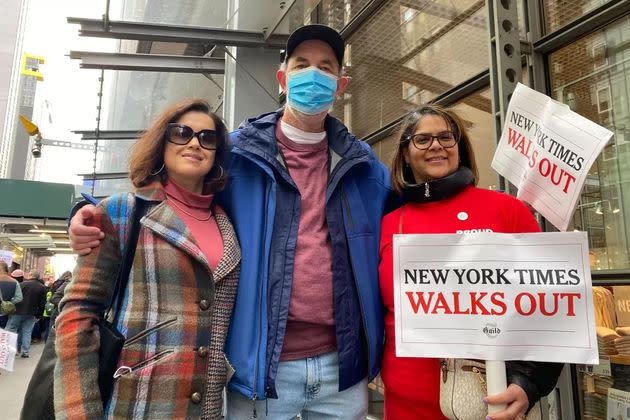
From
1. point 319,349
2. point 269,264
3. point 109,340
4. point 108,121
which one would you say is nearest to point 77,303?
point 109,340

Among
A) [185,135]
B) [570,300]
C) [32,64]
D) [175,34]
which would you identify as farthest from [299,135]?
[32,64]

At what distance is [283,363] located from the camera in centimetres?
181

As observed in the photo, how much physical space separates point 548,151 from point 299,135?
1.01m

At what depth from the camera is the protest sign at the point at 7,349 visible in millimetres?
4902

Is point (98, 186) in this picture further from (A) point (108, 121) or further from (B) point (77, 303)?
(B) point (77, 303)

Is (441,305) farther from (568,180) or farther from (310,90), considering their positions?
(310,90)

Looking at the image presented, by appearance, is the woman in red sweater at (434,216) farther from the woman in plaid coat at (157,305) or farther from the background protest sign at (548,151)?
the woman in plaid coat at (157,305)

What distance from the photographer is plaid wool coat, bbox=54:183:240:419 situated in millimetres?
1557

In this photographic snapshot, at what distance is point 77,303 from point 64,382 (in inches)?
9.8

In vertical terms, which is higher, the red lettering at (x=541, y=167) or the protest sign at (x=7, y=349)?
the red lettering at (x=541, y=167)

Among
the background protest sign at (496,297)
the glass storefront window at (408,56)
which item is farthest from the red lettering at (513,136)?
the glass storefront window at (408,56)

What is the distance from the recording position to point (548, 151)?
180 centimetres

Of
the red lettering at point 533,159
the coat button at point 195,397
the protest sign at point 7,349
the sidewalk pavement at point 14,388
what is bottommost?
the sidewalk pavement at point 14,388

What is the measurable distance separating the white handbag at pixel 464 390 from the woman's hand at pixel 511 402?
43 millimetres
